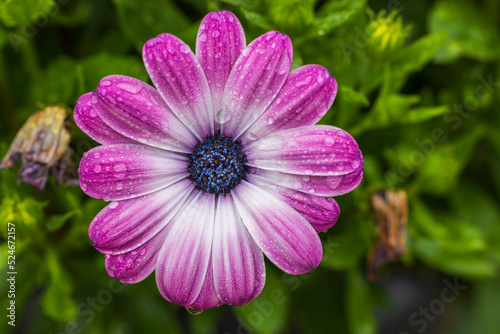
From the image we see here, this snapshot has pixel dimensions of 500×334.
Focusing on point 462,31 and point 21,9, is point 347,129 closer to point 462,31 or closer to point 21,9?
point 462,31

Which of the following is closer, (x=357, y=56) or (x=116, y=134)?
(x=116, y=134)

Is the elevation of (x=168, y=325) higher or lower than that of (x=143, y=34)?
lower

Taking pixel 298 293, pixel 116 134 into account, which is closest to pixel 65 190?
pixel 116 134

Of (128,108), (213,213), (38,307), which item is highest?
(128,108)

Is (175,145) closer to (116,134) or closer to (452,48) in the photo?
(116,134)

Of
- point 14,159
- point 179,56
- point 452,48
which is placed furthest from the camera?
point 452,48

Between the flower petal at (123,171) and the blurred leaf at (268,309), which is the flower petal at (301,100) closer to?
the flower petal at (123,171)

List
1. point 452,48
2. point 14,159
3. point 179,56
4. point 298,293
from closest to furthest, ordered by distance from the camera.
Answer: point 179,56
point 14,159
point 452,48
point 298,293
